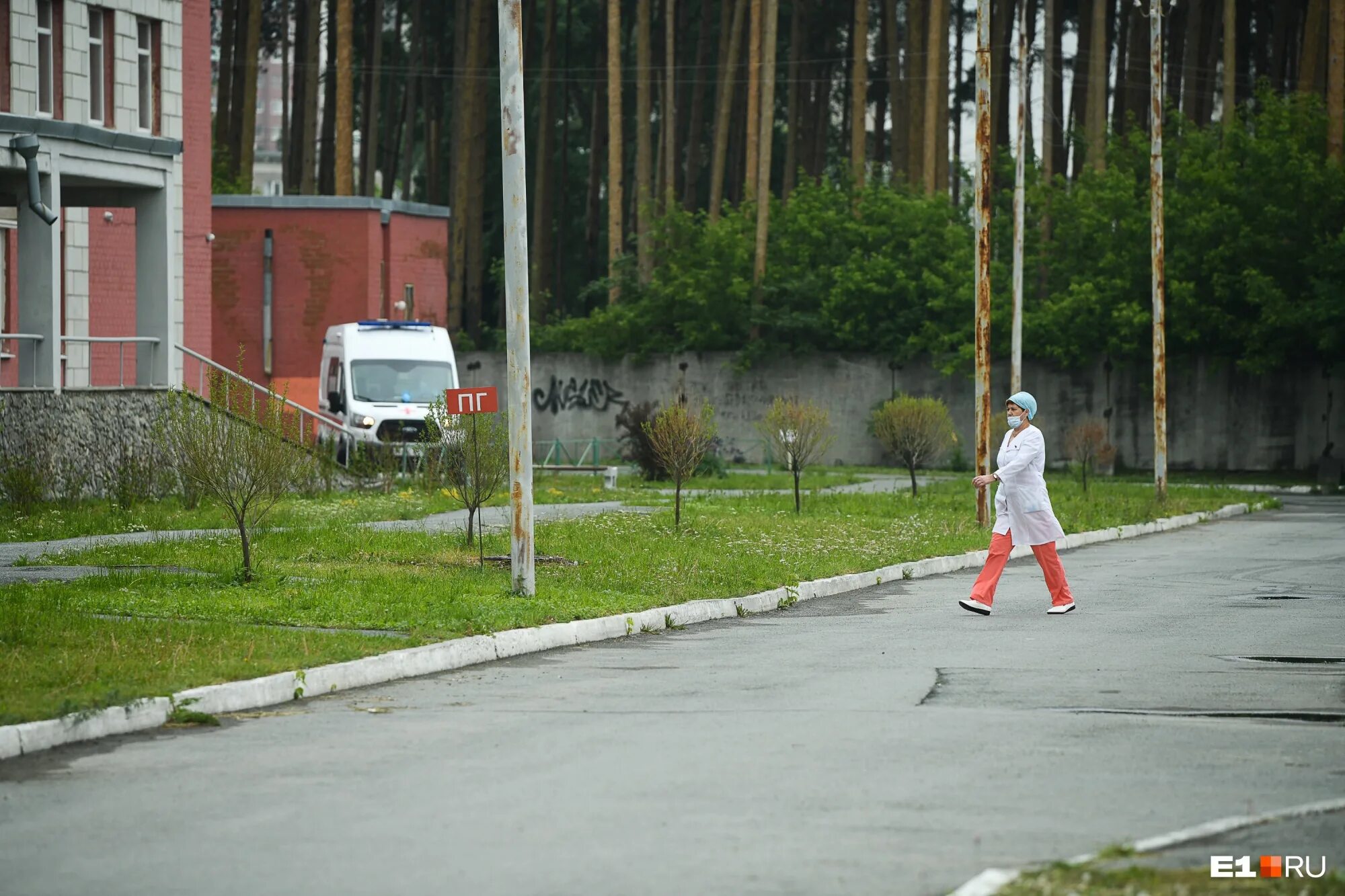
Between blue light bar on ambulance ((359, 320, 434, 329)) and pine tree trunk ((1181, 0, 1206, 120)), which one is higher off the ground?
pine tree trunk ((1181, 0, 1206, 120))

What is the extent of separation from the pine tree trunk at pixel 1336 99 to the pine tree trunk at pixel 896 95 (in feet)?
51.1

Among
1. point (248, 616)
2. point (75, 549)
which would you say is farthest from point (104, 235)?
point (248, 616)

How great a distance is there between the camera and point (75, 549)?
18422mm

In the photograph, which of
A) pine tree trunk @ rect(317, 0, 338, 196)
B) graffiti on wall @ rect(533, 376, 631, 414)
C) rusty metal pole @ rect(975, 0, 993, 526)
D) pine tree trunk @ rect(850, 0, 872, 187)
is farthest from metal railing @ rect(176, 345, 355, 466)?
pine tree trunk @ rect(317, 0, 338, 196)

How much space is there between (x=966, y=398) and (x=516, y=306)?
31.5 m

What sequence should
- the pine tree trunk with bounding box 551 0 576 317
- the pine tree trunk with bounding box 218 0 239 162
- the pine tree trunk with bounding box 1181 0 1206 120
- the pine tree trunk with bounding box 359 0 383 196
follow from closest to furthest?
the pine tree trunk with bounding box 1181 0 1206 120, the pine tree trunk with bounding box 218 0 239 162, the pine tree trunk with bounding box 359 0 383 196, the pine tree trunk with bounding box 551 0 576 317

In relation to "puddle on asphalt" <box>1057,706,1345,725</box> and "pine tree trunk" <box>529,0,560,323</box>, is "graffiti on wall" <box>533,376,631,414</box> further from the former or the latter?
"puddle on asphalt" <box>1057,706,1345,725</box>

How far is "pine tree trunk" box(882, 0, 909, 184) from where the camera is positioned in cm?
5472

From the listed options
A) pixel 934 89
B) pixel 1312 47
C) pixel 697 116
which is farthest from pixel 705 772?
pixel 697 116

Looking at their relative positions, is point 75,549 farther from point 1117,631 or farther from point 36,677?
point 1117,631

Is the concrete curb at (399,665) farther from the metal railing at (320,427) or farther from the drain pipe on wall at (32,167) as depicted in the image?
the metal railing at (320,427)

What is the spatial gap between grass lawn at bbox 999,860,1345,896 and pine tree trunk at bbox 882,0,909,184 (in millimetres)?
48550

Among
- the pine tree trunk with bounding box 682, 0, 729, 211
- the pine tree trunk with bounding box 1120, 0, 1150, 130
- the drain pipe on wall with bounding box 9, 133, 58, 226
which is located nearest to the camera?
the drain pipe on wall with bounding box 9, 133, 58, 226

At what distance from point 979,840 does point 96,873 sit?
3.25 m
